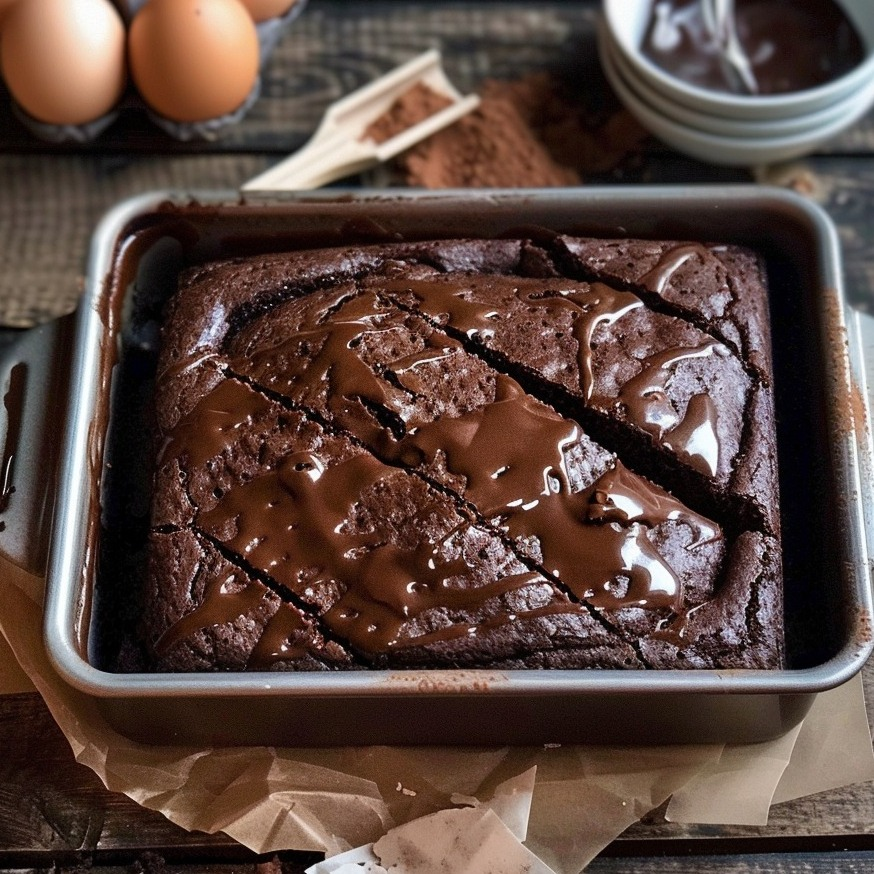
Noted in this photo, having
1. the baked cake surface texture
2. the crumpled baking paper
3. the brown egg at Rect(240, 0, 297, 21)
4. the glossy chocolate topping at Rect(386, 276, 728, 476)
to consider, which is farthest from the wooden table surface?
the glossy chocolate topping at Rect(386, 276, 728, 476)

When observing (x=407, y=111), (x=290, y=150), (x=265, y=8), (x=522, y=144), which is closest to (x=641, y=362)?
(x=522, y=144)

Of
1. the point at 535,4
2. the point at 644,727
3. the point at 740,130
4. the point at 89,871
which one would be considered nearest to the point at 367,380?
the point at 644,727

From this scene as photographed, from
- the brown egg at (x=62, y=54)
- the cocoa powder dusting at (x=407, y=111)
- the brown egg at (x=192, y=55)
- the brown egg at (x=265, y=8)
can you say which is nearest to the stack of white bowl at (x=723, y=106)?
the cocoa powder dusting at (x=407, y=111)

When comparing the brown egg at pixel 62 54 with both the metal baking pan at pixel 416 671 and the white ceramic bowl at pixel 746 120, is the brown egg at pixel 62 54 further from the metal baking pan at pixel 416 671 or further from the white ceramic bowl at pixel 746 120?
the white ceramic bowl at pixel 746 120

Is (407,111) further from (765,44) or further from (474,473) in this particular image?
(474,473)

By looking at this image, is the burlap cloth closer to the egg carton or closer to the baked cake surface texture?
the egg carton
